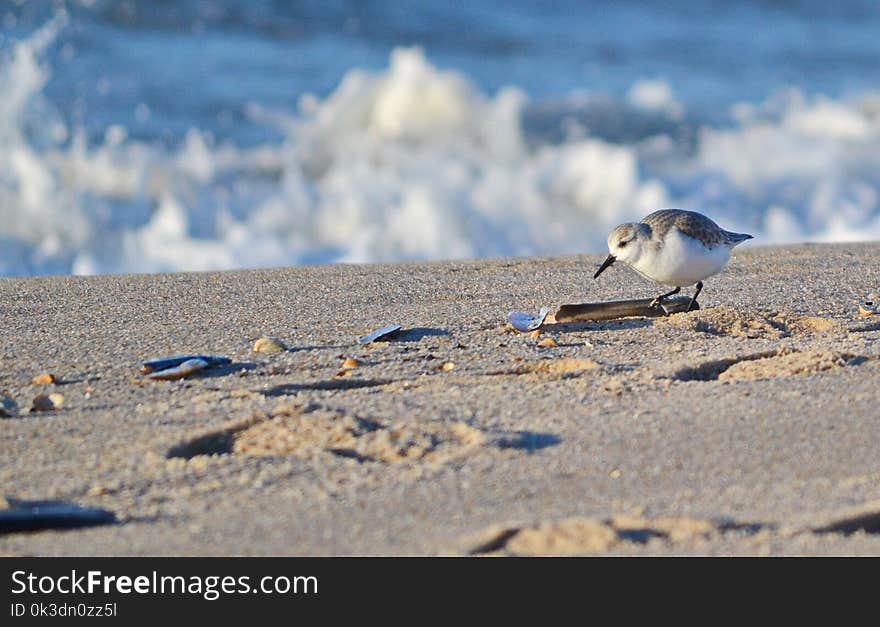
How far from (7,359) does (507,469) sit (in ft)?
5.45

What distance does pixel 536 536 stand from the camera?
198cm

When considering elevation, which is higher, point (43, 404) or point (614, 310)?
point (614, 310)

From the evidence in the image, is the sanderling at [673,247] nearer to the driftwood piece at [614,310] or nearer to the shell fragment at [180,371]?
the driftwood piece at [614,310]

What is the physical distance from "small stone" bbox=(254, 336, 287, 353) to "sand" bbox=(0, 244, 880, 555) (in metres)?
0.02

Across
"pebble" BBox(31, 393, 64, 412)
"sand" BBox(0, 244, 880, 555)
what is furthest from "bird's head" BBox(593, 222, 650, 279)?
"pebble" BBox(31, 393, 64, 412)

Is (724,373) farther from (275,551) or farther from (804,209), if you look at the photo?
(804,209)

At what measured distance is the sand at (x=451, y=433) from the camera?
80.0 inches

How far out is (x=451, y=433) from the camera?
248 centimetres

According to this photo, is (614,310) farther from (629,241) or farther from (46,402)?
(46,402)

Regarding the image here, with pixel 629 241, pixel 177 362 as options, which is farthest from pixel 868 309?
pixel 177 362

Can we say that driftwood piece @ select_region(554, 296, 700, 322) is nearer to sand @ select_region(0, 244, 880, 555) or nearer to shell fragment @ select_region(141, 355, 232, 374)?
sand @ select_region(0, 244, 880, 555)

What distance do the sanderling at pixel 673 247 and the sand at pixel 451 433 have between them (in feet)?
0.51

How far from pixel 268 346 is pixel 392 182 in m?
5.74

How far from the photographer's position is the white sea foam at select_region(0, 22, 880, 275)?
314 inches
